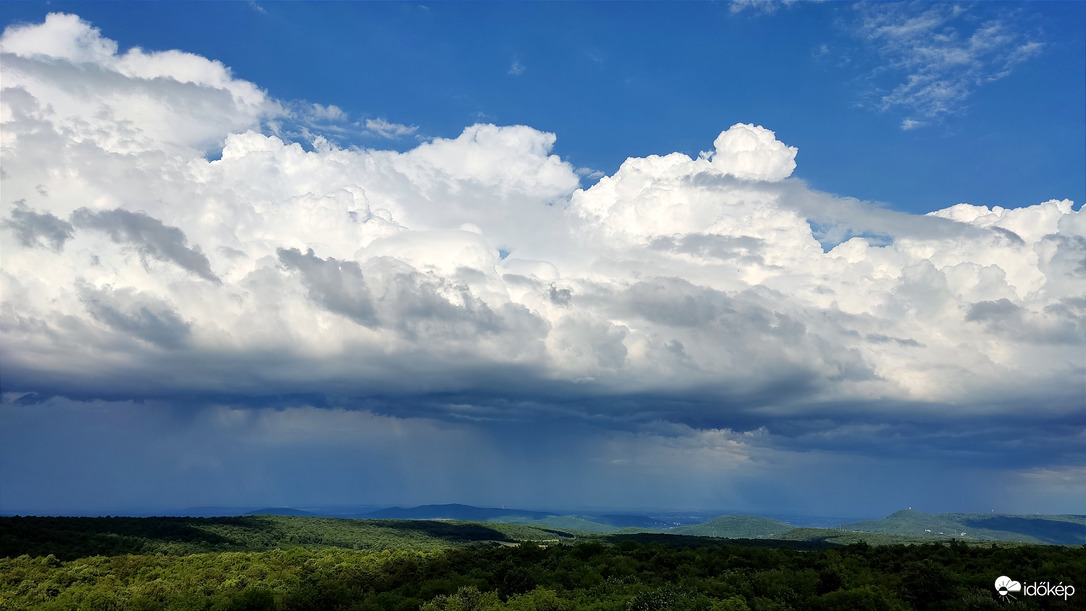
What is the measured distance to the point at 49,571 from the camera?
11150cm

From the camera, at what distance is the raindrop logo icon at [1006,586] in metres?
54.6

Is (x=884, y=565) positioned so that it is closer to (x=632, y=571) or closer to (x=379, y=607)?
(x=632, y=571)

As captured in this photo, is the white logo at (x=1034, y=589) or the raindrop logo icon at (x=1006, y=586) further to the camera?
the raindrop logo icon at (x=1006, y=586)

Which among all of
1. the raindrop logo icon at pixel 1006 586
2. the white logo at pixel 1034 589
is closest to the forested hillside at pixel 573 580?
the white logo at pixel 1034 589

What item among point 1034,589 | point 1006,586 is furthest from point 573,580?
point 1034,589

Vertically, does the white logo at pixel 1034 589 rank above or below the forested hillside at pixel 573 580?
above

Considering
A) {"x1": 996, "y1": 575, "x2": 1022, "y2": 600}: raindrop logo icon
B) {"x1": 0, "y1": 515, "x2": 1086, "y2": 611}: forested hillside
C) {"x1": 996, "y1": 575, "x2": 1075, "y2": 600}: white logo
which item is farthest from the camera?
{"x1": 0, "y1": 515, "x2": 1086, "y2": 611}: forested hillside

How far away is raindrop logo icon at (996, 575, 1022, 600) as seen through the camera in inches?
2151

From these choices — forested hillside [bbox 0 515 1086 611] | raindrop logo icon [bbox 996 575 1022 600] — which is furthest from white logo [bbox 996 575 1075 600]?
forested hillside [bbox 0 515 1086 611]

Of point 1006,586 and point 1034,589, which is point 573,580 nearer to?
point 1006,586

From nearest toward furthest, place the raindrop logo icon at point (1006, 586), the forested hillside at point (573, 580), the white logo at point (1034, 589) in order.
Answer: the white logo at point (1034, 589) < the raindrop logo icon at point (1006, 586) < the forested hillside at point (573, 580)

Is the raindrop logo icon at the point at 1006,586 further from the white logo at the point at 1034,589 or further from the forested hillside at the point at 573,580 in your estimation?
the forested hillside at the point at 573,580

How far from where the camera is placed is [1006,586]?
Answer: 55688mm

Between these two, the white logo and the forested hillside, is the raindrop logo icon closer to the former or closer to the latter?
the white logo
